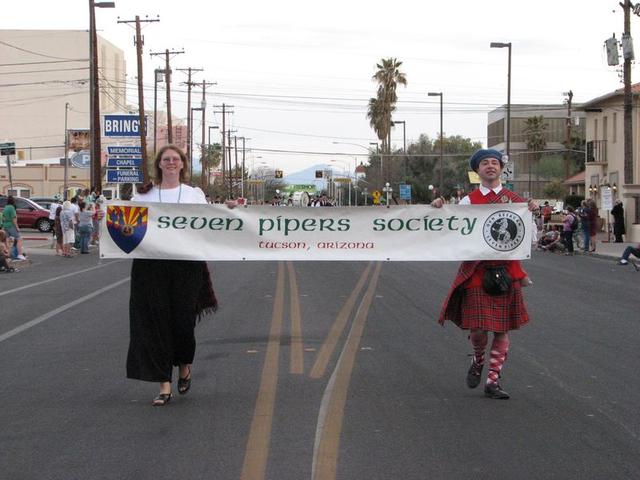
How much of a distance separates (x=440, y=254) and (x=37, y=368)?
154 inches

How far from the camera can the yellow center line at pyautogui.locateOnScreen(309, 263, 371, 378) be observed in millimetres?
9102

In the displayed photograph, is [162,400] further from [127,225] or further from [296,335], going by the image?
[296,335]

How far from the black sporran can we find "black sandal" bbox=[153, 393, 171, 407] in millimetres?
2581

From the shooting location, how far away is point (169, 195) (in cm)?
793

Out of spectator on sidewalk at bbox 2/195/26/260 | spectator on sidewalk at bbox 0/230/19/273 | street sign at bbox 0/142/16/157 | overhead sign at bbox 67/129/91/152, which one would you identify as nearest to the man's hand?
spectator on sidewalk at bbox 0/230/19/273

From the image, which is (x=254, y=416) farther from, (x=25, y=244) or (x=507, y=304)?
(x=25, y=244)

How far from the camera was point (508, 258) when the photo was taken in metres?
8.05

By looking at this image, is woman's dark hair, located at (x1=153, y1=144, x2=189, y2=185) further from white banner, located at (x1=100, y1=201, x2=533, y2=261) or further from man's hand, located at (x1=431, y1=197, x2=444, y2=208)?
man's hand, located at (x1=431, y1=197, x2=444, y2=208)

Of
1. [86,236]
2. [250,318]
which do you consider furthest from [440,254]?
[86,236]

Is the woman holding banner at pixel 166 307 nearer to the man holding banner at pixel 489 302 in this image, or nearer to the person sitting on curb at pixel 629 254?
the man holding banner at pixel 489 302

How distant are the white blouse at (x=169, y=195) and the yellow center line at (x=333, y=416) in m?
1.95

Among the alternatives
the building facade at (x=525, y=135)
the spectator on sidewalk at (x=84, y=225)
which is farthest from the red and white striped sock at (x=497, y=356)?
the building facade at (x=525, y=135)

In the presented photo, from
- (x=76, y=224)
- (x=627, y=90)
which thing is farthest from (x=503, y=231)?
(x=627, y=90)

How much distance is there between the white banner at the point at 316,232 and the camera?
7977 mm
